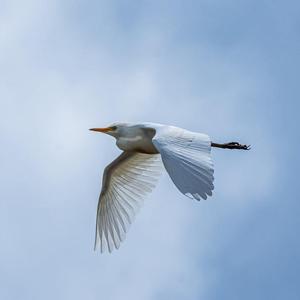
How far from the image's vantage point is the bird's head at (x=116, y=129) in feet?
67.8

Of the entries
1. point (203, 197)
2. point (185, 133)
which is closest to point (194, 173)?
point (203, 197)

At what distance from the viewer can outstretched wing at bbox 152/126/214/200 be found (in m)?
15.3

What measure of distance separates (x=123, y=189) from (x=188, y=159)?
5685 mm

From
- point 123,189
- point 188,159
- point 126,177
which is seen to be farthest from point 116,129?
point 188,159

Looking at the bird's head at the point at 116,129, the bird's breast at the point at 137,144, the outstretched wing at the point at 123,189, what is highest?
the bird's head at the point at 116,129

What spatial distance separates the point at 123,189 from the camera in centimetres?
2173

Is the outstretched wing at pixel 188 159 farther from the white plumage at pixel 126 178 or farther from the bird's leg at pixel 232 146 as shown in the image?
the bird's leg at pixel 232 146

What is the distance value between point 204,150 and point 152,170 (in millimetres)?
4912

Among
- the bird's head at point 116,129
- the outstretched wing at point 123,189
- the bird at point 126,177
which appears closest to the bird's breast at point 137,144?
the bird at point 126,177

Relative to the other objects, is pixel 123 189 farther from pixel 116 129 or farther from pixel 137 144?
pixel 137 144

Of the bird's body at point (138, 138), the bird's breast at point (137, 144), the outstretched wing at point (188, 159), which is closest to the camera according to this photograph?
the outstretched wing at point (188, 159)

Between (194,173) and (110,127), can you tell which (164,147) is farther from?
(110,127)

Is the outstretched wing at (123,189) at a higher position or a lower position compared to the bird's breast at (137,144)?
lower

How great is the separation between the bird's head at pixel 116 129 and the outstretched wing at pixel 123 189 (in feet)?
2.46
